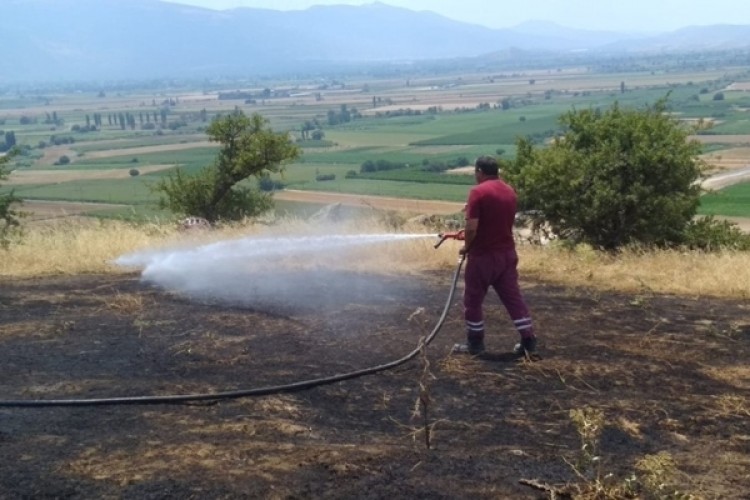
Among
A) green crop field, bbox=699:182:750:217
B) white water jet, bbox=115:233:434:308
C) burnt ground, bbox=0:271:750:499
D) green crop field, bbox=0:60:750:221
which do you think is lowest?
green crop field, bbox=699:182:750:217

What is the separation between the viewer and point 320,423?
612cm

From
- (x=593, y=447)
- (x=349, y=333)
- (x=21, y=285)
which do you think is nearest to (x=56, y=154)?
(x=21, y=285)

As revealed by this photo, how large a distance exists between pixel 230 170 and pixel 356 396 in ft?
46.7

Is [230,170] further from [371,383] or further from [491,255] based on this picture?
[371,383]

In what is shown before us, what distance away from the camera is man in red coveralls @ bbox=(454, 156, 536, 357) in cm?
761

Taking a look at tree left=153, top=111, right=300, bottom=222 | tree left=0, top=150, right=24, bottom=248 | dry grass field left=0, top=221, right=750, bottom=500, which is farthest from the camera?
tree left=153, top=111, right=300, bottom=222

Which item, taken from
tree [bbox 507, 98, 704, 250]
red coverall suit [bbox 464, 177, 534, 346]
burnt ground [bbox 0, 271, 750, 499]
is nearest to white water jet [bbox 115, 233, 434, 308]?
burnt ground [bbox 0, 271, 750, 499]

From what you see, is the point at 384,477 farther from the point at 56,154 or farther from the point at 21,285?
the point at 56,154

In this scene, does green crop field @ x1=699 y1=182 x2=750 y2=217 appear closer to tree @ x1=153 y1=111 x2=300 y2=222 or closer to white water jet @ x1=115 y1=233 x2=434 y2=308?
tree @ x1=153 y1=111 x2=300 y2=222

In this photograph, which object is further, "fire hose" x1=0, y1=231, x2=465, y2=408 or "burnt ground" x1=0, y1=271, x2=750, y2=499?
"fire hose" x1=0, y1=231, x2=465, y2=408

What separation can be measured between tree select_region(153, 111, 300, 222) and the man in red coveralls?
41.0 feet

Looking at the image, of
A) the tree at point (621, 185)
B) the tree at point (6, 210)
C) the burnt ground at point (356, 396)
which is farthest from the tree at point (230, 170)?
the burnt ground at point (356, 396)

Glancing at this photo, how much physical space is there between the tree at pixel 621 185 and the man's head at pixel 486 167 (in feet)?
22.9

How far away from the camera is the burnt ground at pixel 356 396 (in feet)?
16.6
